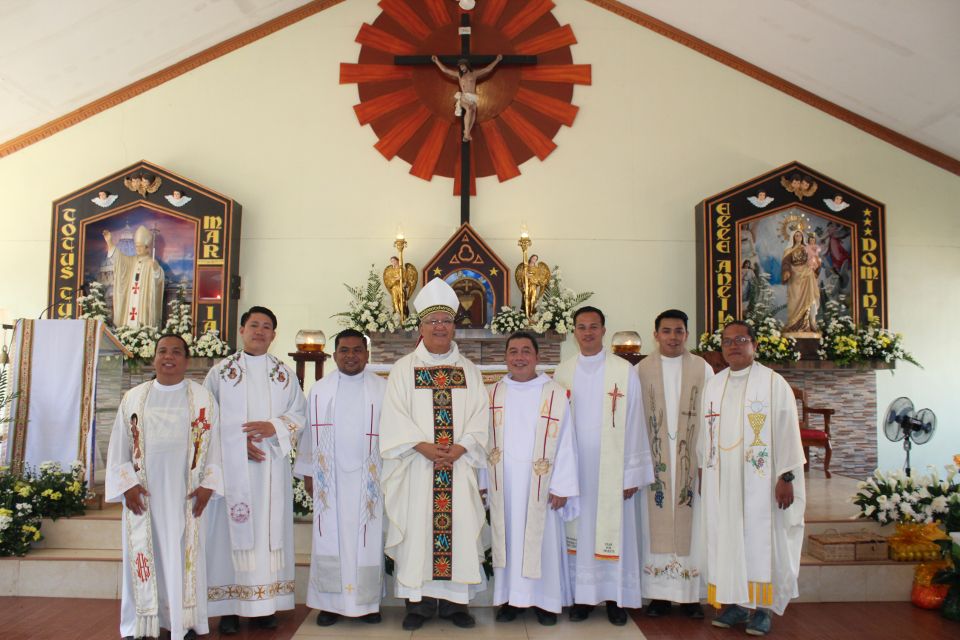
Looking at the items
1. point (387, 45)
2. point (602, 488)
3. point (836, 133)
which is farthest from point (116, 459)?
point (836, 133)

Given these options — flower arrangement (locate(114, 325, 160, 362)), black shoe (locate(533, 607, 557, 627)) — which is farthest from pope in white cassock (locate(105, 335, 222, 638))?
flower arrangement (locate(114, 325, 160, 362))

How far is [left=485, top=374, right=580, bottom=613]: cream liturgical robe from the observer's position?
395 cm

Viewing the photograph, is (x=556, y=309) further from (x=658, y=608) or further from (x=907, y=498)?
(x=658, y=608)

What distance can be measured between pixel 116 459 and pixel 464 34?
6398 millimetres

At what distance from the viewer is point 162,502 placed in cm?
365

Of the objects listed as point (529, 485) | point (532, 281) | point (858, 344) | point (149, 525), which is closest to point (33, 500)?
point (149, 525)

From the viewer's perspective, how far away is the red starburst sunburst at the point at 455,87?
8.79 m

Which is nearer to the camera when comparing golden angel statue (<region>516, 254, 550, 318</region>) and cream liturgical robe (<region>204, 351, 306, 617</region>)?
cream liturgical robe (<region>204, 351, 306, 617</region>)

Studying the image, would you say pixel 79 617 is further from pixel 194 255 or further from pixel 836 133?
pixel 836 133

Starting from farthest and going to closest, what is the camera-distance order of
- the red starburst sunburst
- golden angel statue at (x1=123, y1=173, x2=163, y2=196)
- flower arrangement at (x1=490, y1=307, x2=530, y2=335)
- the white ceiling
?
the red starburst sunburst
golden angel statue at (x1=123, y1=173, x2=163, y2=196)
flower arrangement at (x1=490, y1=307, x2=530, y2=335)
the white ceiling

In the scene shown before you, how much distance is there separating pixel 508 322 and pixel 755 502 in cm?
418

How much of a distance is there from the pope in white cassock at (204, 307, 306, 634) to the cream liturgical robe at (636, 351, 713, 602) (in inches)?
77.0

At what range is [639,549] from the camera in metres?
4.25

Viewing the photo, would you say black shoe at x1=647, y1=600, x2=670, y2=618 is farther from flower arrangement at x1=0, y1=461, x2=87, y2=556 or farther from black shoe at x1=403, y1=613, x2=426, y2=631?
flower arrangement at x1=0, y1=461, x2=87, y2=556
